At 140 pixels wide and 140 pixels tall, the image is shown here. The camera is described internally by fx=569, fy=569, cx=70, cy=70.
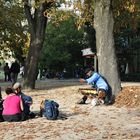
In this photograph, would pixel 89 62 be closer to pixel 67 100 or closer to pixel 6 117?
pixel 67 100

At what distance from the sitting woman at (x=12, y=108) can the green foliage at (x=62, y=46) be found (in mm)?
50558

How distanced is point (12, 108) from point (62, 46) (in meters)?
52.7

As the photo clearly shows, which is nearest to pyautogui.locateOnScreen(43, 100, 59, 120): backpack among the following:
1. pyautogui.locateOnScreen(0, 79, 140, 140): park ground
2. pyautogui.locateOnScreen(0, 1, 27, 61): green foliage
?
pyautogui.locateOnScreen(0, 79, 140, 140): park ground

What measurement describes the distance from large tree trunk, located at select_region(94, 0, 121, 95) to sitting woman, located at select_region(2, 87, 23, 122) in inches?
265

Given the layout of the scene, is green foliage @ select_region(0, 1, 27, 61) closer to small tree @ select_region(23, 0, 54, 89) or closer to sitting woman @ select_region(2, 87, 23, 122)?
small tree @ select_region(23, 0, 54, 89)

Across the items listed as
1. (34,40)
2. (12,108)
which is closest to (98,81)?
(12,108)

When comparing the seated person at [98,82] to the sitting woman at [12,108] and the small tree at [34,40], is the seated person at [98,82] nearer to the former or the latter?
the sitting woman at [12,108]

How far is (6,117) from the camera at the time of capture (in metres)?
16.2

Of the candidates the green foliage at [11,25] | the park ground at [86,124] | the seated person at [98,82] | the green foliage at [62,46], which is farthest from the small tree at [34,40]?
the green foliage at [62,46]

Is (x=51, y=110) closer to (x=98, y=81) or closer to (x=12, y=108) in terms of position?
(x=12, y=108)

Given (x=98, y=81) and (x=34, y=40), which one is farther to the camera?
(x=34, y=40)

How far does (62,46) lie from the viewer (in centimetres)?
6862

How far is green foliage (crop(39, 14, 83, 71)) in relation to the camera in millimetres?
67725

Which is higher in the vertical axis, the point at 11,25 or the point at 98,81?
the point at 11,25
